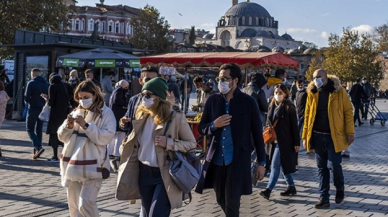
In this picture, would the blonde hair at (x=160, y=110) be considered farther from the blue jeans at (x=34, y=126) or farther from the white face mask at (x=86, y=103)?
the blue jeans at (x=34, y=126)

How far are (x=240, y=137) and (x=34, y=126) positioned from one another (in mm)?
7507

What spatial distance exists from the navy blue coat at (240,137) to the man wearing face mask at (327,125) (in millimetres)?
2254

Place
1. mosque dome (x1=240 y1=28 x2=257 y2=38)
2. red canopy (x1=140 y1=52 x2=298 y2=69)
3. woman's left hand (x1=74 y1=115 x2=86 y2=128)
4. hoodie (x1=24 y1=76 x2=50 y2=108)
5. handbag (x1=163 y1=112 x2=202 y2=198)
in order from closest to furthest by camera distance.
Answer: handbag (x1=163 y1=112 x2=202 y2=198) < woman's left hand (x1=74 y1=115 x2=86 y2=128) < hoodie (x1=24 y1=76 x2=50 y2=108) < red canopy (x1=140 y1=52 x2=298 y2=69) < mosque dome (x1=240 y1=28 x2=257 y2=38)

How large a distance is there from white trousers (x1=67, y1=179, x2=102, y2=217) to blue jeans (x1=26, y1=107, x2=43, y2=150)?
648 centimetres

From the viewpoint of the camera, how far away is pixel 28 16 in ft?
92.9

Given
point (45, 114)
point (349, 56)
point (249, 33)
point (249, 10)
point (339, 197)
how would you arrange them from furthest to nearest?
point (249, 10)
point (249, 33)
point (349, 56)
point (45, 114)
point (339, 197)

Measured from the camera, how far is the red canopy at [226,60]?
44.3ft

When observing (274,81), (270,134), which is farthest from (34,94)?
(270,134)

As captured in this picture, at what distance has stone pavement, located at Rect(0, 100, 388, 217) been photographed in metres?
7.55

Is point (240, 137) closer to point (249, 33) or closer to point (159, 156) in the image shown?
point (159, 156)

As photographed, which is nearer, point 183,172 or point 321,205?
point 183,172

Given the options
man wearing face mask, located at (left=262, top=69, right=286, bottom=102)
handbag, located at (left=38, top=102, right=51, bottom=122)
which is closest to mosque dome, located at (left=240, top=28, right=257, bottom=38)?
man wearing face mask, located at (left=262, top=69, right=286, bottom=102)

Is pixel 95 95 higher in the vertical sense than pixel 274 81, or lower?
lower

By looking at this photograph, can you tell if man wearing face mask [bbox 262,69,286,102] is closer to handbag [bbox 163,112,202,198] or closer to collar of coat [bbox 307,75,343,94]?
collar of coat [bbox 307,75,343,94]
